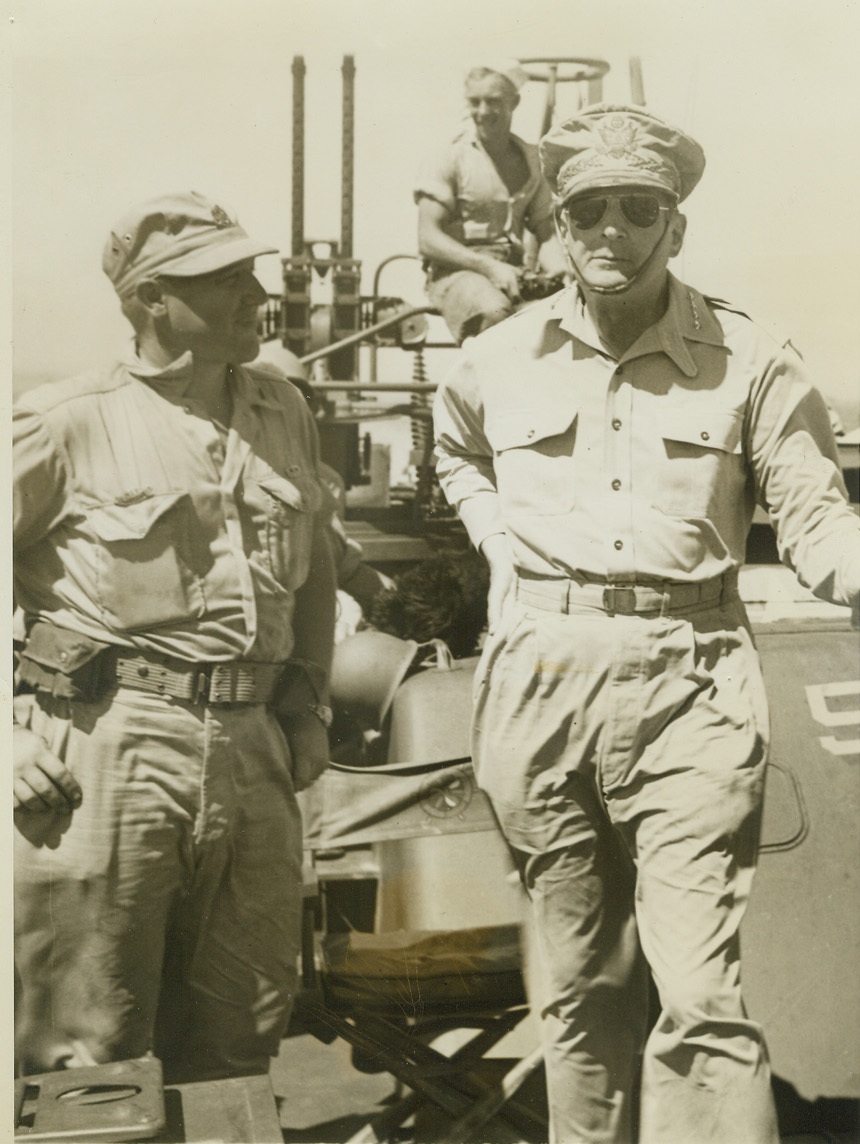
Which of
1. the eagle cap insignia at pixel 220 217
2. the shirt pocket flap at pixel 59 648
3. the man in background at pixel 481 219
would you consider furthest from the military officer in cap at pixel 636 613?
the shirt pocket flap at pixel 59 648

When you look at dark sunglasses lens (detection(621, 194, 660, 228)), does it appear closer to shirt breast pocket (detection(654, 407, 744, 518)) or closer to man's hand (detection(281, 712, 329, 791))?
shirt breast pocket (detection(654, 407, 744, 518))

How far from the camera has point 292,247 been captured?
4141 millimetres

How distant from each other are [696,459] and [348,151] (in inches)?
56.6

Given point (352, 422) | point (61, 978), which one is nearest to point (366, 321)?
point (352, 422)

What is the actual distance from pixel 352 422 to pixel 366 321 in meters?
0.30

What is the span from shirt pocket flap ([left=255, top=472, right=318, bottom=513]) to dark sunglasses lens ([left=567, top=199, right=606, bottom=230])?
1.04m

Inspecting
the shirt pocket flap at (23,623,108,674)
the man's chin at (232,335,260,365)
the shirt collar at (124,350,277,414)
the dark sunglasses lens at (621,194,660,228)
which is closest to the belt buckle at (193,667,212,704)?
the shirt pocket flap at (23,623,108,674)

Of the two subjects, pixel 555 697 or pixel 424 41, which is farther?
pixel 424 41

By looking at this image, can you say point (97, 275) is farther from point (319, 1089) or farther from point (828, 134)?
Answer: point (319, 1089)

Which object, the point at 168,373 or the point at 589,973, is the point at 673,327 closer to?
the point at 168,373

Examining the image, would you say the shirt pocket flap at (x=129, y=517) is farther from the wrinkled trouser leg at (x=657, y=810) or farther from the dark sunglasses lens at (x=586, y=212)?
the dark sunglasses lens at (x=586, y=212)

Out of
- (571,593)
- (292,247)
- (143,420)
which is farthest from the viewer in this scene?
(292,247)

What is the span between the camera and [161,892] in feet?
12.8

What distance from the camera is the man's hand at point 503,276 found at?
414 centimetres
